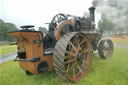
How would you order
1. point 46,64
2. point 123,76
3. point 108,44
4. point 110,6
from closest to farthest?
point 46,64 → point 123,76 → point 108,44 → point 110,6

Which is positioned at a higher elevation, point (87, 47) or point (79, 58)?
point (87, 47)

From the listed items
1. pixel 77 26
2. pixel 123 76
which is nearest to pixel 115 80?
pixel 123 76

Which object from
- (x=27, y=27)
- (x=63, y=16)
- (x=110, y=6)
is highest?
(x=110, y=6)

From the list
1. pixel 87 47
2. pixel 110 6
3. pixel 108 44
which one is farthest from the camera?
pixel 110 6

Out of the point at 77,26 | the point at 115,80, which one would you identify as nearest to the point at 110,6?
the point at 77,26

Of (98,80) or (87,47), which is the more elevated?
(87,47)

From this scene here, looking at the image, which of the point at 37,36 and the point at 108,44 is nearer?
the point at 37,36

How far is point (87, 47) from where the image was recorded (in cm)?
360

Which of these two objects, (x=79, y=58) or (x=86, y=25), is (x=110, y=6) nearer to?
(x=86, y=25)

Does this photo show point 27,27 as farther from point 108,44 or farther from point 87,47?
point 108,44

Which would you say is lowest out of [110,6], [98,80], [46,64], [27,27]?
[98,80]

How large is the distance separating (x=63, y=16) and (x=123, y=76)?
9.85 ft

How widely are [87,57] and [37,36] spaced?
77.8 inches

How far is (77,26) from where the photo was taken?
13.8 feet
